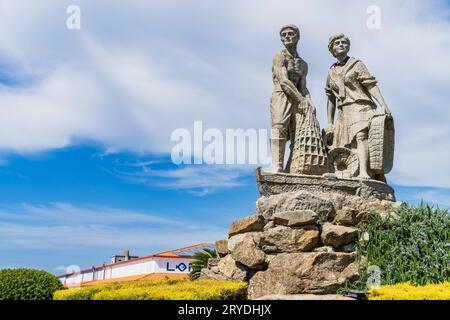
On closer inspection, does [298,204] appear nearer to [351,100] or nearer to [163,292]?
[351,100]

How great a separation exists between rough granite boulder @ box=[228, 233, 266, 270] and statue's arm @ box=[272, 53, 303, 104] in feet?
10.2

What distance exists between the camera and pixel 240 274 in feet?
31.1

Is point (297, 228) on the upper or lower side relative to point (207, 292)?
upper

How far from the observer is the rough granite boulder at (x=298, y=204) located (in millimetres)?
9680

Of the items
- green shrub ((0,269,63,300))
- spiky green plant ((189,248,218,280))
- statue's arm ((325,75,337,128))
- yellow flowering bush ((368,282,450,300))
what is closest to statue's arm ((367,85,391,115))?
statue's arm ((325,75,337,128))

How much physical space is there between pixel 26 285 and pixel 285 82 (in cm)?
716

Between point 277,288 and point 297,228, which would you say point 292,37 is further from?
point 277,288

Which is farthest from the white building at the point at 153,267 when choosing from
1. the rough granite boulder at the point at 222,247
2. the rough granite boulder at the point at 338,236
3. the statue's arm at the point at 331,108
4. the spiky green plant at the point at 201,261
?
the rough granite boulder at the point at 338,236

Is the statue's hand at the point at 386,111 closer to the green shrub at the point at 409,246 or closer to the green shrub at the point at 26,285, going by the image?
the green shrub at the point at 409,246

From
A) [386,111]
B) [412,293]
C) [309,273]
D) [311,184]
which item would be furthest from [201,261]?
[412,293]

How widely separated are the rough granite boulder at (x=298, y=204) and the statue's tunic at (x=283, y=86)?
1714 mm
